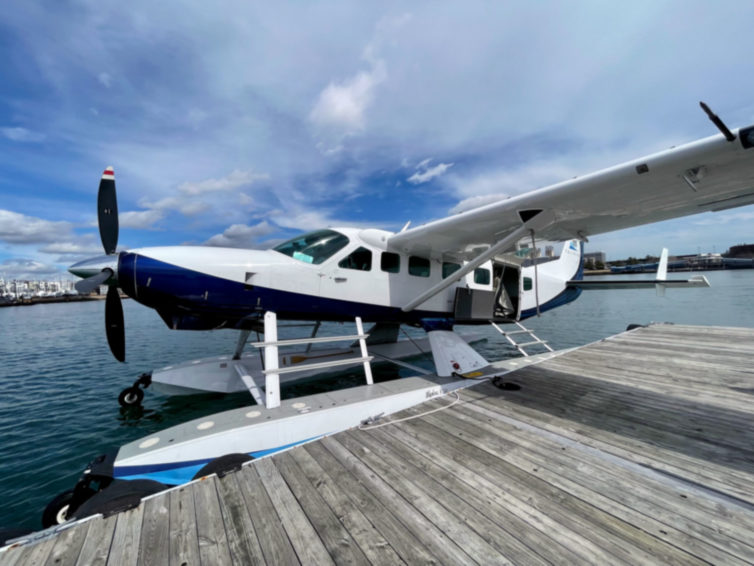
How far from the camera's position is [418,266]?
21.7 ft

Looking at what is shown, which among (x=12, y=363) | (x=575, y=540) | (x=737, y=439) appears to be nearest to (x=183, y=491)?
(x=575, y=540)

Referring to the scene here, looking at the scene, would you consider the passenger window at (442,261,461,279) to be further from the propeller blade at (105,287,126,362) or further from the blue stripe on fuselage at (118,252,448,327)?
the propeller blade at (105,287,126,362)

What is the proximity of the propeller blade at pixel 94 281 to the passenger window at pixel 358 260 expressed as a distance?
132 inches

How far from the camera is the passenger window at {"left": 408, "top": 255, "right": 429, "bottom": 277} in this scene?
651 centimetres

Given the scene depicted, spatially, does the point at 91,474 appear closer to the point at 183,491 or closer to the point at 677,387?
the point at 183,491

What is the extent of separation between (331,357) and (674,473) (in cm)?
668

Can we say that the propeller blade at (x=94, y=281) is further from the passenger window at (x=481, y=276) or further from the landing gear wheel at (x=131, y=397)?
the passenger window at (x=481, y=276)

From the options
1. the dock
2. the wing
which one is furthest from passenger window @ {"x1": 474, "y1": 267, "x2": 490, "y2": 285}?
the dock

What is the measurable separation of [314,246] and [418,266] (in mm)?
2370

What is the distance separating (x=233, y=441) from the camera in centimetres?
373

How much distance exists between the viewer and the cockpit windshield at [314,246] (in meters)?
5.37

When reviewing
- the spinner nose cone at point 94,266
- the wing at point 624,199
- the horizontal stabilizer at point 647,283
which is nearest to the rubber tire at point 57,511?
the spinner nose cone at point 94,266

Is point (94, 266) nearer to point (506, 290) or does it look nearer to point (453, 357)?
point (453, 357)

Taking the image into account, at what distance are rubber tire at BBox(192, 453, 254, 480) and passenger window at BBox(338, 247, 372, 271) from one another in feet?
11.5
